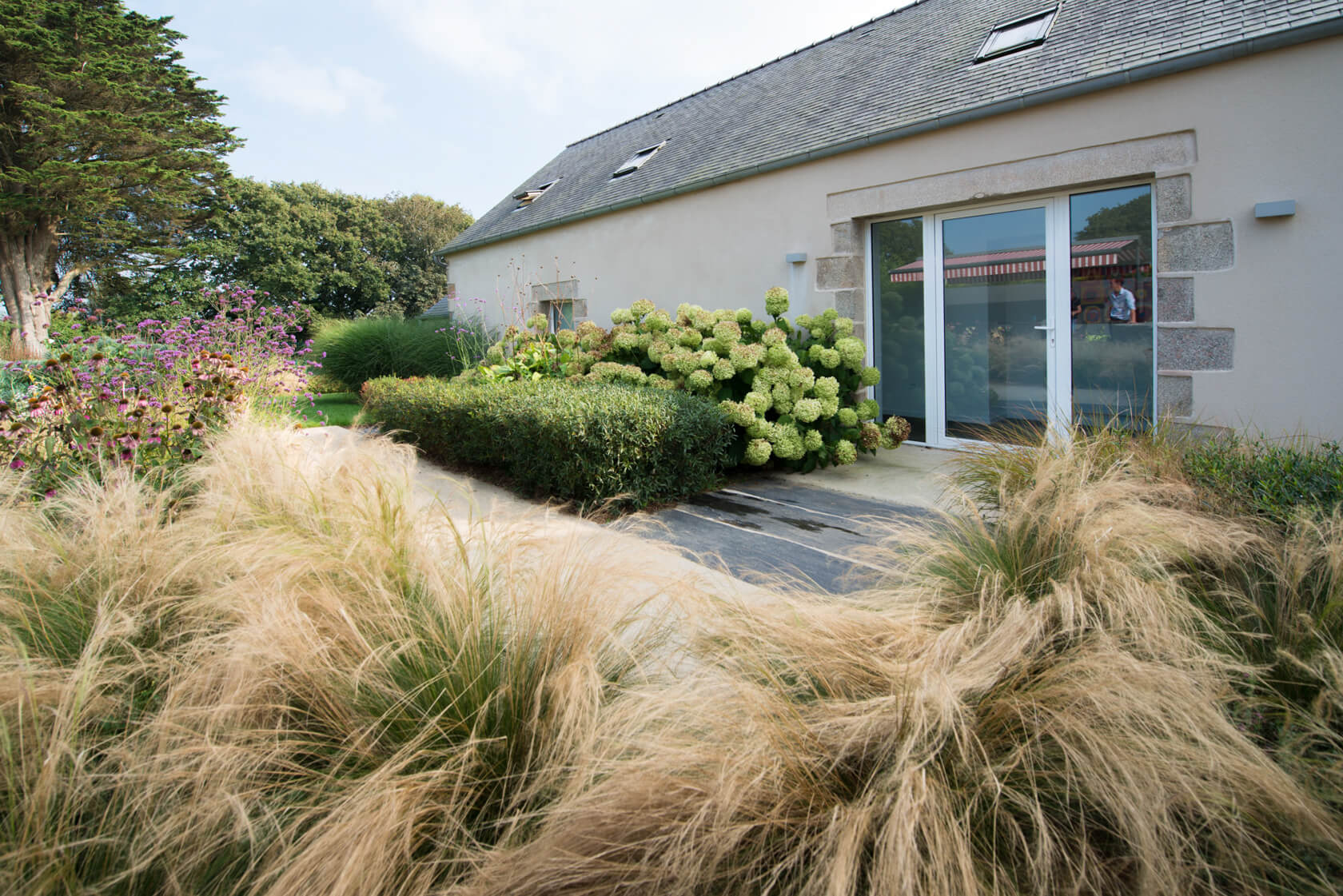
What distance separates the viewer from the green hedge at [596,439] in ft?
16.8

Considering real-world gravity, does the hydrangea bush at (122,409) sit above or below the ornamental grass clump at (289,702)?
above

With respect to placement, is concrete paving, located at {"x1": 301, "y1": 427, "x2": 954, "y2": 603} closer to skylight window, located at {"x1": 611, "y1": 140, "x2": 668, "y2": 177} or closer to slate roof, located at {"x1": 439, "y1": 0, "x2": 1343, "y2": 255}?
slate roof, located at {"x1": 439, "y1": 0, "x2": 1343, "y2": 255}

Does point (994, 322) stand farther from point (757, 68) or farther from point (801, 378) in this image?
point (757, 68)

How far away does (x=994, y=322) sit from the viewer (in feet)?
21.2

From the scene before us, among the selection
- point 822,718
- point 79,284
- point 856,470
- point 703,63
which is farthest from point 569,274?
point 79,284

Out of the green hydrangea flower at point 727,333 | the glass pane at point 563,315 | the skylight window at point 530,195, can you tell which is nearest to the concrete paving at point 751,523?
the green hydrangea flower at point 727,333

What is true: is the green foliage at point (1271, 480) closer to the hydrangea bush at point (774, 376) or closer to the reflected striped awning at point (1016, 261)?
the reflected striped awning at point (1016, 261)

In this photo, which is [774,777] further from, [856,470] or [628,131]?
[628,131]

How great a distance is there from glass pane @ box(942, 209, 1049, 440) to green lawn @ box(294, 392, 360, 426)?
22.7 feet

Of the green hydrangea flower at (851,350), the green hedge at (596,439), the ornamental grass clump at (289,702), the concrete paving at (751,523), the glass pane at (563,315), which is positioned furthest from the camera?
the glass pane at (563,315)

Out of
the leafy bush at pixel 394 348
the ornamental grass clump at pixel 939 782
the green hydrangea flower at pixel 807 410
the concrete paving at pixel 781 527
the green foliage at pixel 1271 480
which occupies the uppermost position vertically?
the leafy bush at pixel 394 348

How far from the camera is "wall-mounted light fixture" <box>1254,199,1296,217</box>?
4.68 m

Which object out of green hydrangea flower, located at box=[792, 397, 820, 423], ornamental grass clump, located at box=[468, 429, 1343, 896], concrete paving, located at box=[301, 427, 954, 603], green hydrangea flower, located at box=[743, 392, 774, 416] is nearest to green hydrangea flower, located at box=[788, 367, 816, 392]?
green hydrangea flower, located at box=[792, 397, 820, 423]

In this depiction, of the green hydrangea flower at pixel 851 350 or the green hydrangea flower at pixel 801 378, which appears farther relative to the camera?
the green hydrangea flower at pixel 851 350
